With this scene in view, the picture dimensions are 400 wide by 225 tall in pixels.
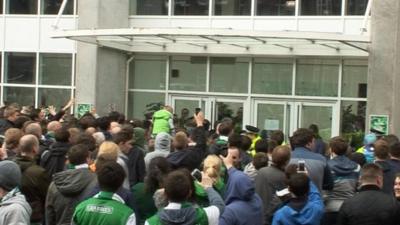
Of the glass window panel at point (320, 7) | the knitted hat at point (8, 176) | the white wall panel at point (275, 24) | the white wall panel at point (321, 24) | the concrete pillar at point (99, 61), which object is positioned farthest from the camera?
the concrete pillar at point (99, 61)

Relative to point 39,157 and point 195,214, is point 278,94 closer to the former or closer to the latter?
point 39,157

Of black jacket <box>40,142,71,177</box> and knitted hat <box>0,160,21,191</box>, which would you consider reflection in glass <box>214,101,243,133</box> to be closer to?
black jacket <box>40,142,71,177</box>

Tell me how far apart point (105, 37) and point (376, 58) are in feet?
26.1

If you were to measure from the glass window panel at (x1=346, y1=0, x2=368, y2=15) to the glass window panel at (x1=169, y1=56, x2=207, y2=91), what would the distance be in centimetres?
478

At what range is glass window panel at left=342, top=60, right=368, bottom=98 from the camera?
847 inches

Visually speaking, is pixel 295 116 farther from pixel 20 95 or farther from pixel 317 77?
pixel 20 95

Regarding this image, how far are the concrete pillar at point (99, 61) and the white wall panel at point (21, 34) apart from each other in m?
2.39

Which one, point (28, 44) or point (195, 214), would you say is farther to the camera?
point (28, 44)

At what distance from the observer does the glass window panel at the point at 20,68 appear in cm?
2520

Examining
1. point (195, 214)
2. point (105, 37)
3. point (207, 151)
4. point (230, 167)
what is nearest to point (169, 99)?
point (105, 37)

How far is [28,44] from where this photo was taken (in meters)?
25.1

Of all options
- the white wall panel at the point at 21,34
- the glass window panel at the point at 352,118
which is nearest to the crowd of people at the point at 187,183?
the glass window panel at the point at 352,118

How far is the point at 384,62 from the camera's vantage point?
64.3ft

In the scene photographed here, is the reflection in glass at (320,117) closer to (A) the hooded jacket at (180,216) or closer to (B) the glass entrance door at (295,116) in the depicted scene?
(B) the glass entrance door at (295,116)
